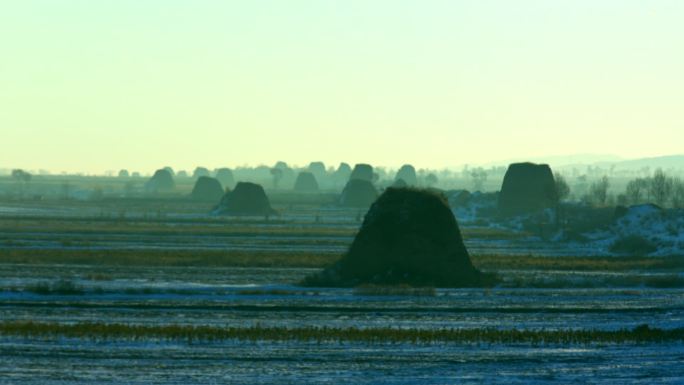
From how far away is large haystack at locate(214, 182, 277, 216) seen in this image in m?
152

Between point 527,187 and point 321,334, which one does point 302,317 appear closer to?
point 321,334

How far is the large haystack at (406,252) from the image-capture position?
53.8 metres

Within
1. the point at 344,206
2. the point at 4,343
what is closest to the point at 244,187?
the point at 344,206

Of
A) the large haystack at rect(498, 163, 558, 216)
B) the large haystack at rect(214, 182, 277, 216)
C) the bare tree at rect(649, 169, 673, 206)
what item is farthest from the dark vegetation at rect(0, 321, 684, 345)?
the bare tree at rect(649, 169, 673, 206)

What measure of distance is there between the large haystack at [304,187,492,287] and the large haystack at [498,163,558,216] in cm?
8439

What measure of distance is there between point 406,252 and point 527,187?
87863 millimetres

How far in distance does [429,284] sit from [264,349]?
2130cm

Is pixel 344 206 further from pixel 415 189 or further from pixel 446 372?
pixel 446 372

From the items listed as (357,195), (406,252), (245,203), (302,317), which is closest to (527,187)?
(245,203)

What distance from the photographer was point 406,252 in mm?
54031

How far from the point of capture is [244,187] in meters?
154

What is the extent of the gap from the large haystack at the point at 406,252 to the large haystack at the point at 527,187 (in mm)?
84387

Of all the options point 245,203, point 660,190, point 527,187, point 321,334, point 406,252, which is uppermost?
point 660,190

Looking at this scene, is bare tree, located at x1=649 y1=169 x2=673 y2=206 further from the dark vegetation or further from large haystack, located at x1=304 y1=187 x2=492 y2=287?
the dark vegetation
